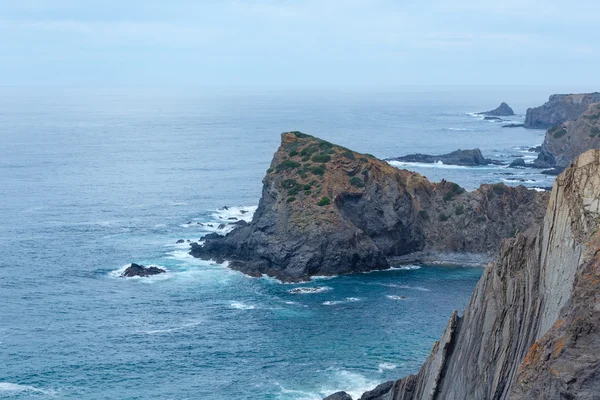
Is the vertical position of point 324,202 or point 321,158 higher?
point 321,158

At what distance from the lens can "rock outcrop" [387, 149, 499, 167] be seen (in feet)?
625

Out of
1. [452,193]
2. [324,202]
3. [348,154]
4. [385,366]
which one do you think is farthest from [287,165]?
[385,366]

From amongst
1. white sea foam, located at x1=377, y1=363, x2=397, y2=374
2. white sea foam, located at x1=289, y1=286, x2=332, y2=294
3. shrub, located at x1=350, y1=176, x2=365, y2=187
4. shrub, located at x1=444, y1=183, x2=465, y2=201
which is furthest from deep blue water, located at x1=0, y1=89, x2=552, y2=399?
shrub, located at x1=350, y1=176, x2=365, y2=187

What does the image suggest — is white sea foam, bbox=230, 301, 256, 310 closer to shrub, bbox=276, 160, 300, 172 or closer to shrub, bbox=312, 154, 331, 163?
shrub, bbox=276, 160, 300, 172

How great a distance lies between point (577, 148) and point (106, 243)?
110m

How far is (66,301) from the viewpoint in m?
86.8

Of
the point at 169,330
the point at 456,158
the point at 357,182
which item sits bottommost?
the point at 169,330

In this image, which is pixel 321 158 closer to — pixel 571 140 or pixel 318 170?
pixel 318 170

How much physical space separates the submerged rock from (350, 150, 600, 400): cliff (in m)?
62.6

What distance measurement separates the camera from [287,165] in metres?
114

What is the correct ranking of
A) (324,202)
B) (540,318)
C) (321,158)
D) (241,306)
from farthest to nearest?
(321,158), (324,202), (241,306), (540,318)

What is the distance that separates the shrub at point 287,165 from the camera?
113 m

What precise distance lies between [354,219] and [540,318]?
78.4 m

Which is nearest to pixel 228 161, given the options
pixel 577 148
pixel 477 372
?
pixel 577 148
